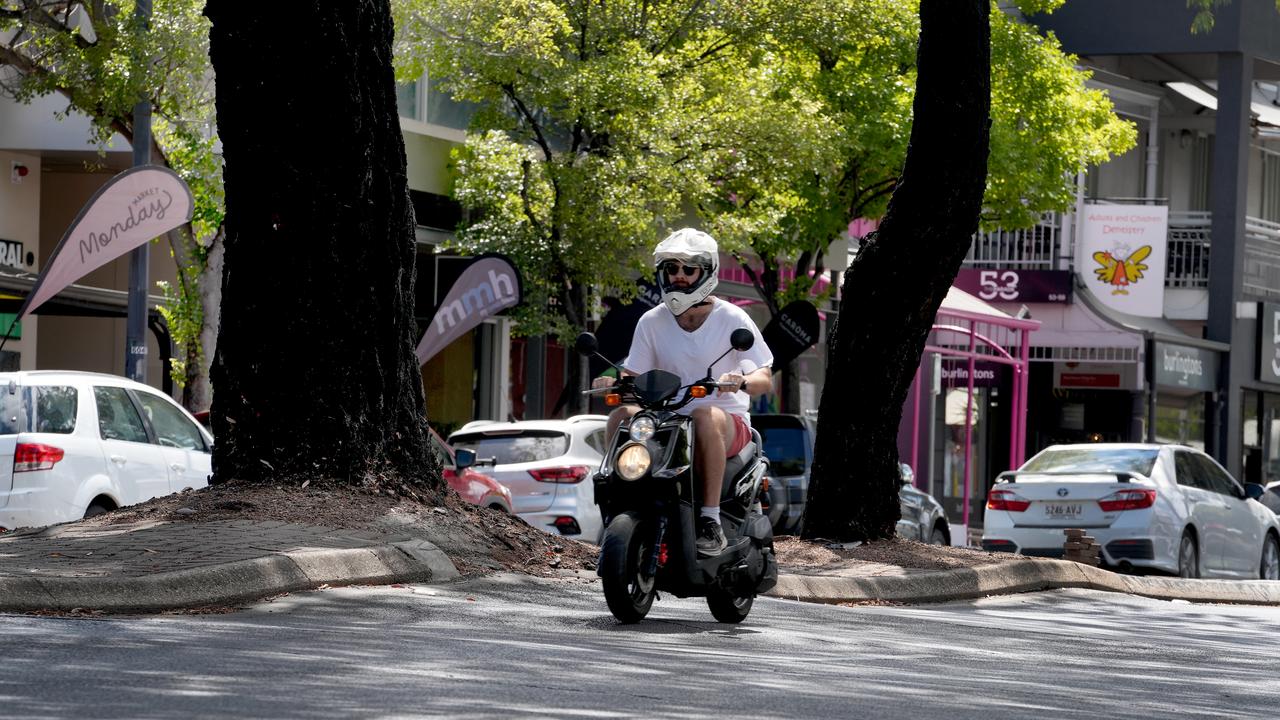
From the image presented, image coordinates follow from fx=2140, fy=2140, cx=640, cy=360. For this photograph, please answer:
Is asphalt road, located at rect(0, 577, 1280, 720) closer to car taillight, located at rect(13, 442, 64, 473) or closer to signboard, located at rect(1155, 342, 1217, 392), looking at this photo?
car taillight, located at rect(13, 442, 64, 473)

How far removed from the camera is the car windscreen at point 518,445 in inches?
756

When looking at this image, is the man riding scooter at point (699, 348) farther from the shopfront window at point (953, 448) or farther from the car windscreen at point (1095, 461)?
the shopfront window at point (953, 448)

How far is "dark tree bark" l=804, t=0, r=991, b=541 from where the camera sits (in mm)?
15258

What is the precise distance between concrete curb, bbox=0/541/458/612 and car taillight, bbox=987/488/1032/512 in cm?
1048

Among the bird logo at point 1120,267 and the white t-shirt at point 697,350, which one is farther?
the bird logo at point 1120,267

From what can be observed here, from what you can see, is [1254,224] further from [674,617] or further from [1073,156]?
[674,617]

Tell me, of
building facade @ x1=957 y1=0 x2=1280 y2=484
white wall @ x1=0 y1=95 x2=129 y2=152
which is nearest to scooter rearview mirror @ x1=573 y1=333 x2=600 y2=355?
white wall @ x1=0 y1=95 x2=129 y2=152

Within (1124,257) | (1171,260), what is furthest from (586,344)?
(1171,260)

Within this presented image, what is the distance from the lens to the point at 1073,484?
2012 centimetres

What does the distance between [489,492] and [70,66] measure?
25.9 ft

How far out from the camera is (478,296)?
824 inches

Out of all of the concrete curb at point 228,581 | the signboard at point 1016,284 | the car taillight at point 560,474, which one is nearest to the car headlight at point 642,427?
the concrete curb at point 228,581

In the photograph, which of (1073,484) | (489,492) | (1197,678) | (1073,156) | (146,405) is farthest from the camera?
(1073,156)

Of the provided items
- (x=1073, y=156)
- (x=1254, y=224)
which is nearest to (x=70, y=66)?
(x=1073, y=156)
